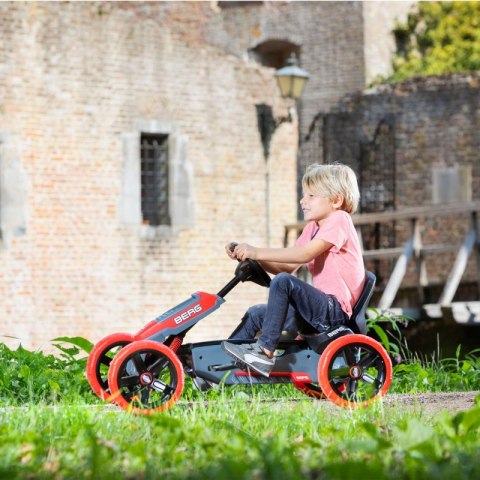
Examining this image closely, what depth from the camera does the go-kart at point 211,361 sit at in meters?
5.47

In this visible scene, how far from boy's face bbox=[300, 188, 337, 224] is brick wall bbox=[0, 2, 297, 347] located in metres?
10.5

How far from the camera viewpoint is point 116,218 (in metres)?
16.8

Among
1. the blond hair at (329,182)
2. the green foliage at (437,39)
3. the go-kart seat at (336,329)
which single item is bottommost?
the go-kart seat at (336,329)

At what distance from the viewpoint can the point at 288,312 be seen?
593 centimetres

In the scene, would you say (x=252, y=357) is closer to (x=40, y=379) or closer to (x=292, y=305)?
(x=292, y=305)

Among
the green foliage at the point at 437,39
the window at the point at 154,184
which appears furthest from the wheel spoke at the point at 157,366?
the green foliage at the point at 437,39

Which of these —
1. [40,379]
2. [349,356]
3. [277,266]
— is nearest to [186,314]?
[277,266]

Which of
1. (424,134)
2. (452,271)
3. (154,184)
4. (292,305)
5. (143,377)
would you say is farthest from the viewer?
(424,134)

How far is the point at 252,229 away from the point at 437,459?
13824mm

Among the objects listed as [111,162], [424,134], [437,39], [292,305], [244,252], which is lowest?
[292,305]

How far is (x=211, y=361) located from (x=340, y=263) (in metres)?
0.84

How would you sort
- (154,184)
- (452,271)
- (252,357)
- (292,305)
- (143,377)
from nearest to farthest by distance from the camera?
(143,377)
(252,357)
(292,305)
(452,271)
(154,184)

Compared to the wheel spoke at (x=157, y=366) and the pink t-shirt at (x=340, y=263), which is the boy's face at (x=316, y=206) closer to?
the pink t-shirt at (x=340, y=263)

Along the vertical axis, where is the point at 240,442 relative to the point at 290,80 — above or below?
below
